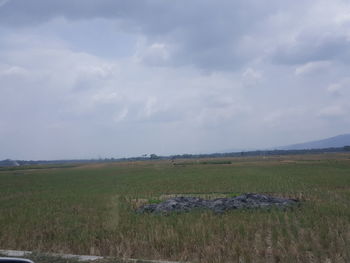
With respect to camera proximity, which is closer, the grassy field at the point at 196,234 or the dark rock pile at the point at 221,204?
the grassy field at the point at 196,234

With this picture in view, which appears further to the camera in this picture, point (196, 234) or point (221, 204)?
point (221, 204)

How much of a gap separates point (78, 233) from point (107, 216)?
298cm

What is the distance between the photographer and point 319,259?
6848 mm

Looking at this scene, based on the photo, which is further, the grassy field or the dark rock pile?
the dark rock pile

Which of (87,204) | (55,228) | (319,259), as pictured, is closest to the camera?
(319,259)

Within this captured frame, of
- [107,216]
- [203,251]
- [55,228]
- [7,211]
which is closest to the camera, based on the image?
[203,251]

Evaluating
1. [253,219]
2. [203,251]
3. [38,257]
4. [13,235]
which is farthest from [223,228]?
[13,235]

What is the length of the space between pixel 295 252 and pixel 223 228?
3.08m

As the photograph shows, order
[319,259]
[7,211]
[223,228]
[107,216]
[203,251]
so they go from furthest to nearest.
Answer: [7,211]
[107,216]
[223,228]
[203,251]
[319,259]

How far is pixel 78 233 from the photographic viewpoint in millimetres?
10203

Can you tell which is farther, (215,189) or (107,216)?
(215,189)

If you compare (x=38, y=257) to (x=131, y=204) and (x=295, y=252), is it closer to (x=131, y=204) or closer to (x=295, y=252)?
(x=295, y=252)

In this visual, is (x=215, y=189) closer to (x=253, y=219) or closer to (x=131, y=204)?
(x=131, y=204)

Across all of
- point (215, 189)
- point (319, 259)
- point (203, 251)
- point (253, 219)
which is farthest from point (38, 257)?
point (215, 189)
